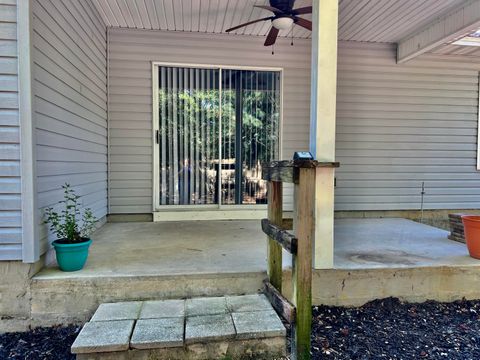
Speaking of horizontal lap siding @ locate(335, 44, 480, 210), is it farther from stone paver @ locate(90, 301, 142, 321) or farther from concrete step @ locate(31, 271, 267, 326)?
stone paver @ locate(90, 301, 142, 321)

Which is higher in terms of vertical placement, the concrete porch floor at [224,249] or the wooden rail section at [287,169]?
the wooden rail section at [287,169]

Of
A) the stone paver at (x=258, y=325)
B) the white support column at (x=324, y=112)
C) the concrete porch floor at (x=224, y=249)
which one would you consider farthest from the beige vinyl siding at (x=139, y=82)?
the stone paver at (x=258, y=325)

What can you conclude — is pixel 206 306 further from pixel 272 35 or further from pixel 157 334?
pixel 272 35

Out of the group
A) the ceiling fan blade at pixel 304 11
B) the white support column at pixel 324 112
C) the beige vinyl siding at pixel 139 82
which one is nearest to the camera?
the white support column at pixel 324 112

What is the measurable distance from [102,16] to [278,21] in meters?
2.18

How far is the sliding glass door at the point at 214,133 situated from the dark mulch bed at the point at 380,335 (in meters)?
2.54

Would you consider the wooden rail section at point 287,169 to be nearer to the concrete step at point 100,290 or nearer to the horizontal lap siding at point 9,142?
the concrete step at point 100,290

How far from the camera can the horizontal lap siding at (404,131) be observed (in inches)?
197

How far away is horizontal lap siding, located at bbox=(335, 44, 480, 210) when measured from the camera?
5016 millimetres

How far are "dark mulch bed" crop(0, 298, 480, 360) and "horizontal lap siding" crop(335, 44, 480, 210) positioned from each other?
8.29 feet

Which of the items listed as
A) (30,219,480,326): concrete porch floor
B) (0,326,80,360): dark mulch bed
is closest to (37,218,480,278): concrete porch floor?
(30,219,480,326): concrete porch floor

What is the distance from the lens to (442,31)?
410 centimetres

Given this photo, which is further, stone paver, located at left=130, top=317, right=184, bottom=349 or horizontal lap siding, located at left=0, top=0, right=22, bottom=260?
horizontal lap siding, located at left=0, top=0, right=22, bottom=260

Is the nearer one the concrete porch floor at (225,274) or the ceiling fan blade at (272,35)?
the concrete porch floor at (225,274)
